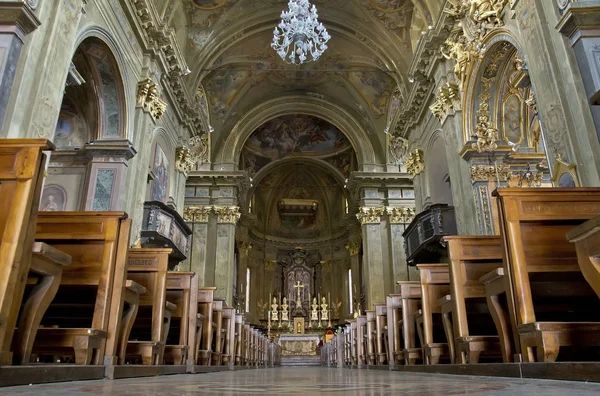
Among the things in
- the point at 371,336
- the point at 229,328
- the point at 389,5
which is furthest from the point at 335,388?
the point at 389,5

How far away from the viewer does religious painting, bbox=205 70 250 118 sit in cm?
1612

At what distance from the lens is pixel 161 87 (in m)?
10.6

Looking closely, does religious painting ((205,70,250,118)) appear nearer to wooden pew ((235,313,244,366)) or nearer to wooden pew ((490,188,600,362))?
wooden pew ((235,313,244,366))

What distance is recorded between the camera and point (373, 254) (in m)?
15.8

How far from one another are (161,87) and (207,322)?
6.21 m

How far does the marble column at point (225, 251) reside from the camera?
48.6 ft

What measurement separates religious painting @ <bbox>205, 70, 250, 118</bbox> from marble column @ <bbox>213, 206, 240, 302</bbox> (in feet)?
12.2

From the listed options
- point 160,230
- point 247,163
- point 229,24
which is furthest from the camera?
point 247,163

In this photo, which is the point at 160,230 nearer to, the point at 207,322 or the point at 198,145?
the point at 207,322

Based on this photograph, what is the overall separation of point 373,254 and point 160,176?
806 cm

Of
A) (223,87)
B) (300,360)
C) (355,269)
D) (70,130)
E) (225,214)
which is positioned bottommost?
(300,360)

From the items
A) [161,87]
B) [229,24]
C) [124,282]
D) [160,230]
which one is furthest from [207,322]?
[229,24]

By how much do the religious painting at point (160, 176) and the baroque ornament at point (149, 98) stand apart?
1162 millimetres

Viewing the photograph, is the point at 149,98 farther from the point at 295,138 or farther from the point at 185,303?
the point at 295,138
